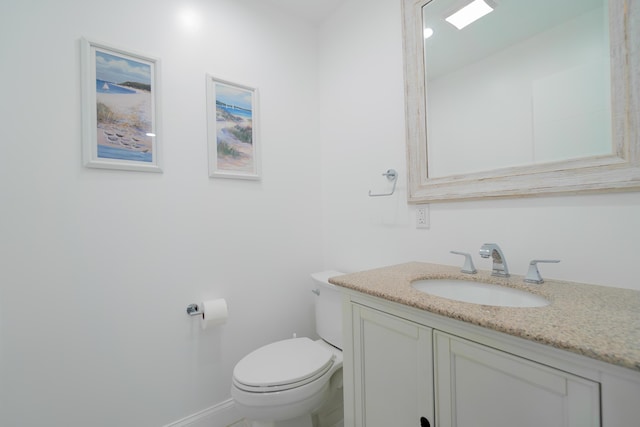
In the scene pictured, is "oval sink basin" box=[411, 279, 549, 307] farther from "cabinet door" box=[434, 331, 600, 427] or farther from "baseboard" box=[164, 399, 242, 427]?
"baseboard" box=[164, 399, 242, 427]

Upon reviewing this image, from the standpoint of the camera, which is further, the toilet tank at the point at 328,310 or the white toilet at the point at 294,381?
the toilet tank at the point at 328,310

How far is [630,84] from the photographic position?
80 centimetres

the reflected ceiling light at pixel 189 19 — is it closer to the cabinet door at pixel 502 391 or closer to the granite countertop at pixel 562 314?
the granite countertop at pixel 562 314

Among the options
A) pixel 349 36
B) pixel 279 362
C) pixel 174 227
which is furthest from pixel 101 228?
pixel 349 36

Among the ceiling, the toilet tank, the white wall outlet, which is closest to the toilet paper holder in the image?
the toilet tank

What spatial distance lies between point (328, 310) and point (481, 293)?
816mm

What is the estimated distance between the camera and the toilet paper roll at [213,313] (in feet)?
4.47

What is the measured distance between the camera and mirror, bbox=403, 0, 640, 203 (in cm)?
82

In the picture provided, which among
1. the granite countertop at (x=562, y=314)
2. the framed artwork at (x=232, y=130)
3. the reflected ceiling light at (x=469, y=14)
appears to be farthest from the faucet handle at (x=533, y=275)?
the framed artwork at (x=232, y=130)

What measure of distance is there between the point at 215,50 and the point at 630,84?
5.86ft

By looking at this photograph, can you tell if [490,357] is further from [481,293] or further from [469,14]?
[469,14]

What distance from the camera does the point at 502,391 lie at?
2.02 feet

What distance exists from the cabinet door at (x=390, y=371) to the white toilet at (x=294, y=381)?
251mm

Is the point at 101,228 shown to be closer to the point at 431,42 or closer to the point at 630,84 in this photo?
the point at 431,42
